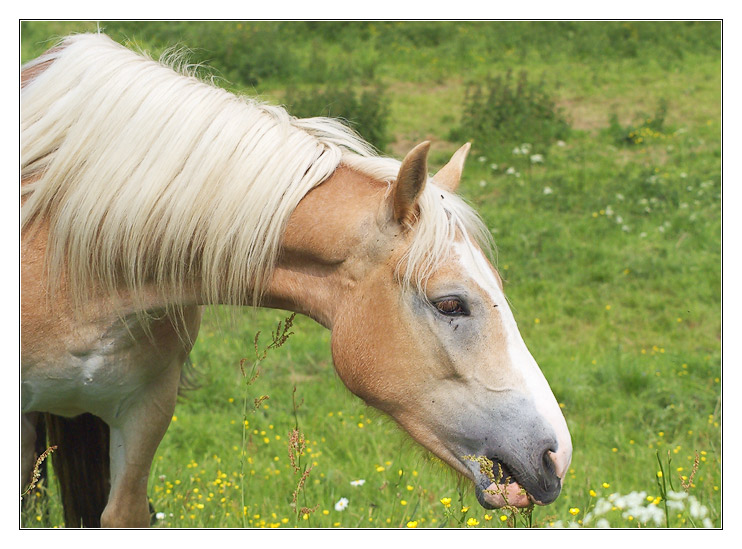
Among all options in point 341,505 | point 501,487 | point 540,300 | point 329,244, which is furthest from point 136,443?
point 540,300

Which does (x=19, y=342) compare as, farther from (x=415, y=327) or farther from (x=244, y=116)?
(x=415, y=327)

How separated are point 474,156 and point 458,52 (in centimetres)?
344

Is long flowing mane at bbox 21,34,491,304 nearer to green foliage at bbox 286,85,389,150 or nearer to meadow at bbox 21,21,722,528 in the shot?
meadow at bbox 21,21,722,528

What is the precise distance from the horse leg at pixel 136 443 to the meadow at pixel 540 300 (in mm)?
383

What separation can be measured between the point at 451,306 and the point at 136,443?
1472 mm

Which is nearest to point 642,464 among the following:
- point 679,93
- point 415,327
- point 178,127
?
point 415,327

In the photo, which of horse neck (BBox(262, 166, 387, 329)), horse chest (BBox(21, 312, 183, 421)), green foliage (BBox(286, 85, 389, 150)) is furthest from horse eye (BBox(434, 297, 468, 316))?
green foliage (BBox(286, 85, 389, 150))

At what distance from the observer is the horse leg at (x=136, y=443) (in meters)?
3.16

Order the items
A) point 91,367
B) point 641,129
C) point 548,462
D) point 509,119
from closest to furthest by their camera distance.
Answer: point 548,462
point 91,367
point 509,119
point 641,129

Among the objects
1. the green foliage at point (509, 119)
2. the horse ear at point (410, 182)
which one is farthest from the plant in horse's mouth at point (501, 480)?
the green foliage at point (509, 119)

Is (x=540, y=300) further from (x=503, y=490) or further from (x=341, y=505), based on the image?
(x=503, y=490)

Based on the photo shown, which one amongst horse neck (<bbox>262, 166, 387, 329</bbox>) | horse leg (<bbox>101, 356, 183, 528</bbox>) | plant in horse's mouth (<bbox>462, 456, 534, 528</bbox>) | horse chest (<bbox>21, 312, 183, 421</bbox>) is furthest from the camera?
horse leg (<bbox>101, 356, 183, 528</bbox>)

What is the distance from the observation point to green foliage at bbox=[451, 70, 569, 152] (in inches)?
389

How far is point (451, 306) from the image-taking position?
245 cm
